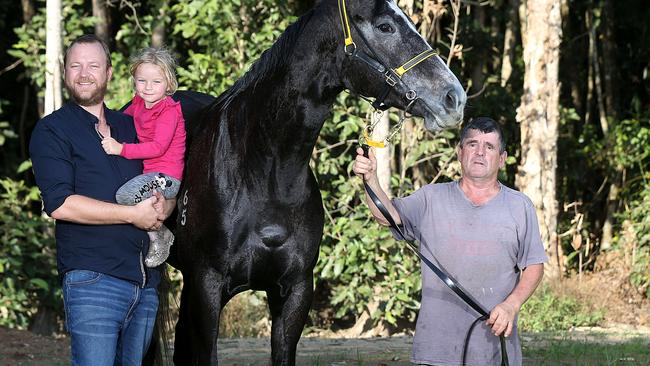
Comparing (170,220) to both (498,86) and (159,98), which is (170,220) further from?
(498,86)

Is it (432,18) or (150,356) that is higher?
(432,18)

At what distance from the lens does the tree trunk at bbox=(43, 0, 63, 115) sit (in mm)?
10648

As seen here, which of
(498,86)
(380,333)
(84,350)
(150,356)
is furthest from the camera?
(498,86)

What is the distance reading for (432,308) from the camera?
439cm

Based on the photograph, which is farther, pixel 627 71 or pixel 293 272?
pixel 627 71

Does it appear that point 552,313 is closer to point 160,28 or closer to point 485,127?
point 160,28

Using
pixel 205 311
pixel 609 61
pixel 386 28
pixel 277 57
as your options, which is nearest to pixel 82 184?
pixel 205 311

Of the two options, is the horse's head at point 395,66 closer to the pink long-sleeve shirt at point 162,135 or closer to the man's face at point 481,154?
the man's face at point 481,154

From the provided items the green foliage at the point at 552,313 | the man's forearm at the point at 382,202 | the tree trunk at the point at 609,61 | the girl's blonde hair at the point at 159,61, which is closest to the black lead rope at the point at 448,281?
the man's forearm at the point at 382,202

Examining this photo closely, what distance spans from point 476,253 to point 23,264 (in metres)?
7.78

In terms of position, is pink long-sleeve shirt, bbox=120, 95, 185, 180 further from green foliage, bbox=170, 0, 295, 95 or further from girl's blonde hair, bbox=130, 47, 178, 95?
green foliage, bbox=170, 0, 295, 95

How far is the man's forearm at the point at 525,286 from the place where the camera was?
13.6 ft

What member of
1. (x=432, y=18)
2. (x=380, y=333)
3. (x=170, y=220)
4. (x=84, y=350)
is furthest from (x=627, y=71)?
(x=84, y=350)

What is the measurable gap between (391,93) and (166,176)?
1.01m
